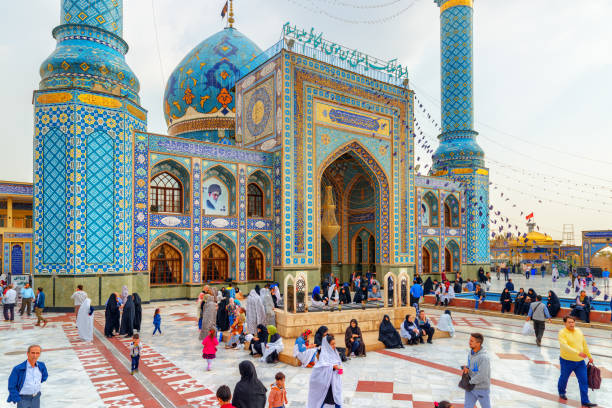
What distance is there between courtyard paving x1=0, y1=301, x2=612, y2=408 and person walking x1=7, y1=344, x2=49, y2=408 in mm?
1595

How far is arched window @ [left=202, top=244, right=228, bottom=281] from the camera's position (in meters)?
17.8

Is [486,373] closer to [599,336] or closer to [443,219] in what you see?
[599,336]

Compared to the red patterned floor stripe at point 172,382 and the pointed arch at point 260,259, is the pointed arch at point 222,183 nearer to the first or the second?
the pointed arch at point 260,259

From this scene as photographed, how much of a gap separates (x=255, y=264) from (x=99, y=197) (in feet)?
23.7

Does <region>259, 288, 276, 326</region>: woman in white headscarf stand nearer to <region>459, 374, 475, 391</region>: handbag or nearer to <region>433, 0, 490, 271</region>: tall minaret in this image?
<region>459, 374, 475, 391</region>: handbag

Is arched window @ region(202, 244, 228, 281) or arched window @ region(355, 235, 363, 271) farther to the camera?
arched window @ region(355, 235, 363, 271)

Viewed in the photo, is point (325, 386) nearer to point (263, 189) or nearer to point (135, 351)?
point (135, 351)

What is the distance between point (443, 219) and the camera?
84.5 ft

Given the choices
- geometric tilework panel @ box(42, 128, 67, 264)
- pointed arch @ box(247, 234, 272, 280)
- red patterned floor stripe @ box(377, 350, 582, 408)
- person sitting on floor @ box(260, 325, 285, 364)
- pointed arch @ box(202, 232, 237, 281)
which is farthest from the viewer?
pointed arch @ box(247, 234, 272, 280)

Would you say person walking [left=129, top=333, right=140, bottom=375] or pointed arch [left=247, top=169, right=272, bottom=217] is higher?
pointed arch [left=247, top=169, right=272, bottom=217]

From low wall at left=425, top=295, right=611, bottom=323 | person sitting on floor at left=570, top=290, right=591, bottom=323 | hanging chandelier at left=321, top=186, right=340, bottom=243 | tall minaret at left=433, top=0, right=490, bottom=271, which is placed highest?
tall minaret at left=433, top=0, right=490, bottom=271

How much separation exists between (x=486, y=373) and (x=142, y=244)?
13.4 meters

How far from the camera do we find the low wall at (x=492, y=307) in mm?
11520

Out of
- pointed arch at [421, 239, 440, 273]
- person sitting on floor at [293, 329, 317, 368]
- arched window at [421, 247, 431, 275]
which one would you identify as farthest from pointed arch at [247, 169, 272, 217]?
person sitting on floor at [293, 329, 317, 368]
